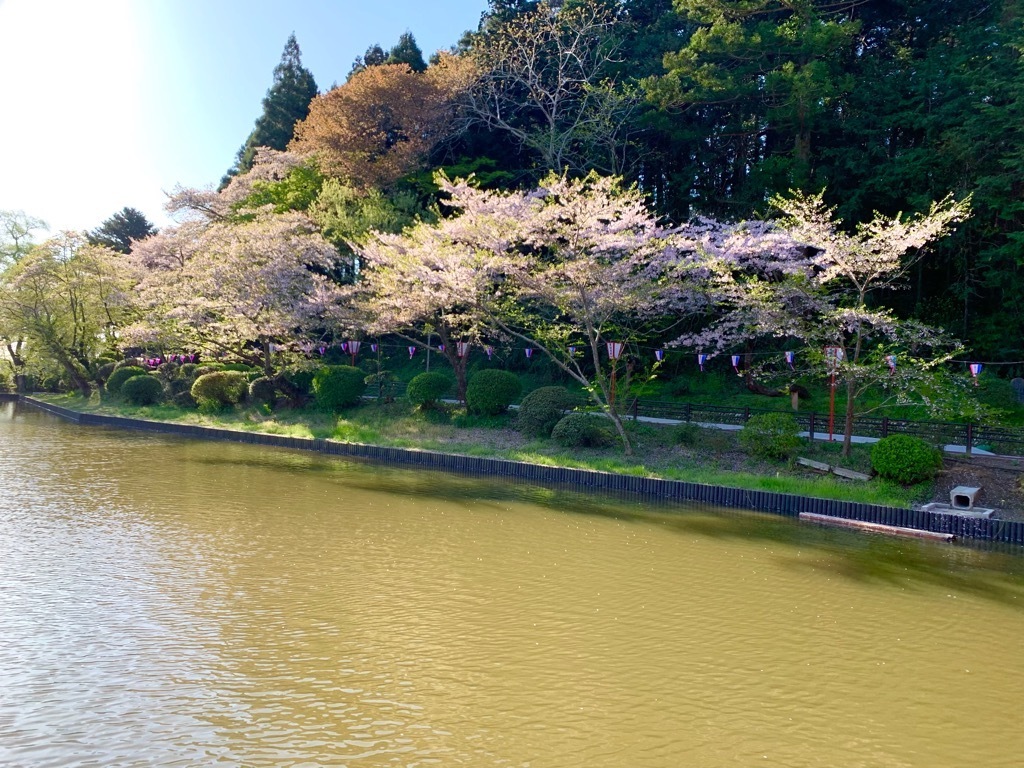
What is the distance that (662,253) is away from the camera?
16.3 meters

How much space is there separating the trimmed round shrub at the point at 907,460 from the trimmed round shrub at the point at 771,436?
1634mm

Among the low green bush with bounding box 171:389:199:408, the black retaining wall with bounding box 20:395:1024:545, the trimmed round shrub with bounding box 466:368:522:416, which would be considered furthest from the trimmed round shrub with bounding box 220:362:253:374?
the trimmed round shrub with bounding box 466:368:522:416

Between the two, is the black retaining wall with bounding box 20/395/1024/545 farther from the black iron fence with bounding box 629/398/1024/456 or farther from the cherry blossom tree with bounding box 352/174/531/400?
the cherry blossom tree with bounding box 352/174/531/400

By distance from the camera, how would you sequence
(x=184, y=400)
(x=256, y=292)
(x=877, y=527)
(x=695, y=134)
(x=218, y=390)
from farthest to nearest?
(x=184, y=400) < (x=218, y=390) < (x=695, y=134) < (x=256, y=292) < (x=877, y=527)

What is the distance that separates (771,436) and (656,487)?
8.40 feet

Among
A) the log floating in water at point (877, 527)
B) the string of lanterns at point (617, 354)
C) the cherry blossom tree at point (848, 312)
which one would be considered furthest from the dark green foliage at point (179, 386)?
the log floating in water at point (877, 527)

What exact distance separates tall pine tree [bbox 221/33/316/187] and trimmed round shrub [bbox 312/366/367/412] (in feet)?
79.3

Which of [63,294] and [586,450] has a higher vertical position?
[63,294]

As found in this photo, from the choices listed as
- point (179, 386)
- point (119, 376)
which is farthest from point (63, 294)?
point (179, 386)

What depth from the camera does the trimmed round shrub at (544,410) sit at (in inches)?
672

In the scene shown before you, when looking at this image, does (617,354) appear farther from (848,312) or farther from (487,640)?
(487,640)

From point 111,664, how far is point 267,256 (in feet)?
57.1

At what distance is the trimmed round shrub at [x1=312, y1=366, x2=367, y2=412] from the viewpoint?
21281 millimetres

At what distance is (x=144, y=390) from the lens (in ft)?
83.9
